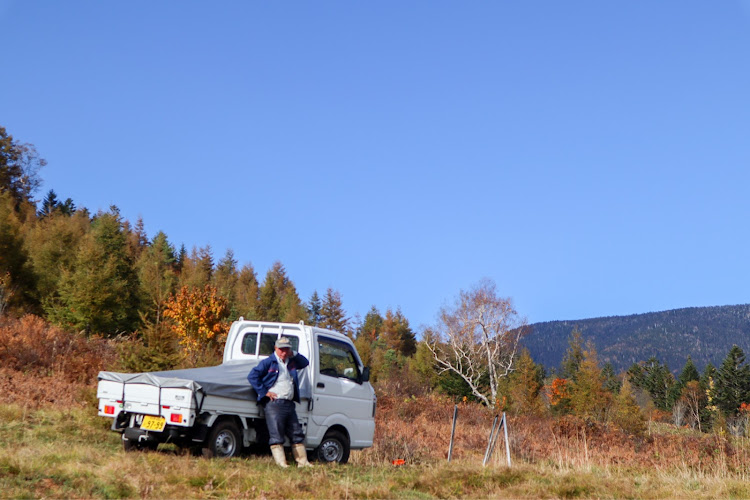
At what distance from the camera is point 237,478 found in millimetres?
7930

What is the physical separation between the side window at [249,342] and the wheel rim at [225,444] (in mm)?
2073

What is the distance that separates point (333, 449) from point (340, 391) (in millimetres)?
970

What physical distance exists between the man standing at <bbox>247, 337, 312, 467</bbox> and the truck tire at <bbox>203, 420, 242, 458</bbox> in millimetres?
483

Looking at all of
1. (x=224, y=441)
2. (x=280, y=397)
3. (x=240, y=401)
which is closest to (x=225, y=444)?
(x=224, y=441)

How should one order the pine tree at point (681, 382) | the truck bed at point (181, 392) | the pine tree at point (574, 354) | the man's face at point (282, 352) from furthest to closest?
1. the pine tree at point (681, 382)
2. the pine tree at point (574, 354)
3. the man's face at point (282, 352)
4. the truck bed at point (181, 392)

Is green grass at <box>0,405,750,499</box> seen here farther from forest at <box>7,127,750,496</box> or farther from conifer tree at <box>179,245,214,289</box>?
conifer tree at <box>179,245,214,289</box>

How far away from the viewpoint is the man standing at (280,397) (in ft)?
33.0

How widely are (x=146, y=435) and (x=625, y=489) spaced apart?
6739 millimetres

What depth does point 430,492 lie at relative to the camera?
8883mm

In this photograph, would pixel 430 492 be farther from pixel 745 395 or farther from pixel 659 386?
pixel 659 386

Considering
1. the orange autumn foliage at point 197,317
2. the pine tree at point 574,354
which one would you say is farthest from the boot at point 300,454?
the pine tree at point 574,354

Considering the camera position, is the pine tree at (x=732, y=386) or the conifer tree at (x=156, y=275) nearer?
the conifer tree at (x=156, y=275)

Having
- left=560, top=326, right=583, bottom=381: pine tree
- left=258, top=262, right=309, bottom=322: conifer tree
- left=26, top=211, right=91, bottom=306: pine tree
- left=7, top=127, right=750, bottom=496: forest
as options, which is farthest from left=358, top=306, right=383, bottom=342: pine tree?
left=26, top=211, right=91, bottom=306: pine tree

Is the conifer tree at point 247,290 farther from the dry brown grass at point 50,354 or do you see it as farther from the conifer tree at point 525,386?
the dry brown grass at point 50,354
